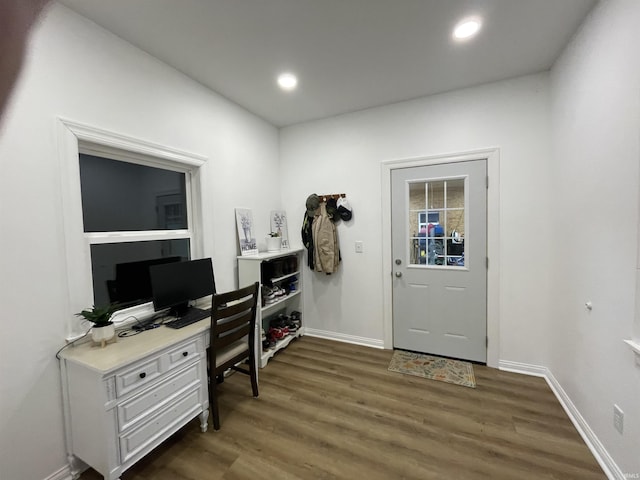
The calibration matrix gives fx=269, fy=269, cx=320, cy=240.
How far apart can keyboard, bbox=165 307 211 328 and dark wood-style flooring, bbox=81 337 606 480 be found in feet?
2.52

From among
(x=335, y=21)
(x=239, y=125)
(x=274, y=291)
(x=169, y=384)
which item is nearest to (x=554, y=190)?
(x=335, y=21)

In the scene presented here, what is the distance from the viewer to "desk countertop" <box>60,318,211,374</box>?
141 centimetres

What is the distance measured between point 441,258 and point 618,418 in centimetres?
161

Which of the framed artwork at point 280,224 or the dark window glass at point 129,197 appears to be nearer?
the dark window glass at point 129,197

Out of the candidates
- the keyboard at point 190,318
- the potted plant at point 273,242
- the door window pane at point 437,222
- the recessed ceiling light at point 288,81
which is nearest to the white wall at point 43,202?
the keyboard at point 190,318

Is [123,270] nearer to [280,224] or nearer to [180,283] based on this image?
[180,283]

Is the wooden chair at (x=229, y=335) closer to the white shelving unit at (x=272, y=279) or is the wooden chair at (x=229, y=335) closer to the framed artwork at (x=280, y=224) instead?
the white shelving unit at (x=272, y=279)

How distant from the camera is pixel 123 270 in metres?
1.97

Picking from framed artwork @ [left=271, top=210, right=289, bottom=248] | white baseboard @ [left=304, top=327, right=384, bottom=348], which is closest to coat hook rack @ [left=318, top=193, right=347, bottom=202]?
framed artwork @ [left=271, top=210, right=289, bottom=248]

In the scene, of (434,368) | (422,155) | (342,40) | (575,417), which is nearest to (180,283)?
(342,40)

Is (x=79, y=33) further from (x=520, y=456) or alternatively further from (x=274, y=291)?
(x=520, y=456)

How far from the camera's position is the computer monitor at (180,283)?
199 cm

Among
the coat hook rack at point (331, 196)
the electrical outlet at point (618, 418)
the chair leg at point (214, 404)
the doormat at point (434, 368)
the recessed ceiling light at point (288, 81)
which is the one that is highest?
the recessed ceiling light at point (288, 81)

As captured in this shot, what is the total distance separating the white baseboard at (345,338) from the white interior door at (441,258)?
0.80 feet
